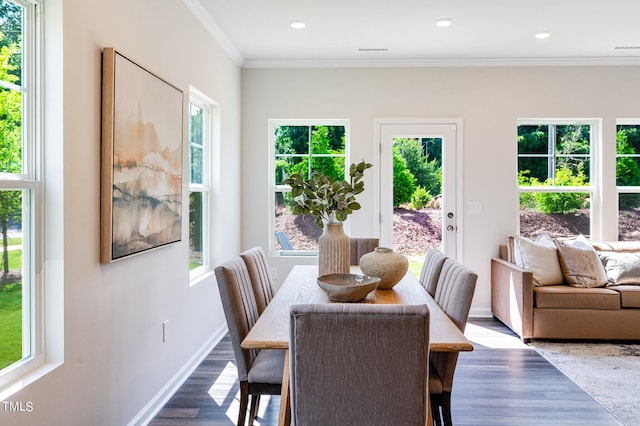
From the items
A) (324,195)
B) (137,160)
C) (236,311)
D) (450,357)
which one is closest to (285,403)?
(236,311)

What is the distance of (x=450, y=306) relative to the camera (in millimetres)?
2121

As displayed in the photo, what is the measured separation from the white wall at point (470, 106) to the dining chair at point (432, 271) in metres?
1.87

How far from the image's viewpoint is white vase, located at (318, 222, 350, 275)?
2.52 meters

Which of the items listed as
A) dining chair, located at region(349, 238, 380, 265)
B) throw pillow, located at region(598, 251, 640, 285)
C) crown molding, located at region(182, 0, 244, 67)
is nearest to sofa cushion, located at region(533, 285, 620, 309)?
throw pillow, located at region(598, 251, 640, 285)

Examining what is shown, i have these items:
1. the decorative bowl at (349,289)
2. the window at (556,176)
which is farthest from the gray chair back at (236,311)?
the window at (556,176)

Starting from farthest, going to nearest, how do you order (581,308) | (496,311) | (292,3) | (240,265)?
(496,311) < (581,308) < (292,3) < (240,265)

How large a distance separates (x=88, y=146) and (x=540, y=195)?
14.1 feet

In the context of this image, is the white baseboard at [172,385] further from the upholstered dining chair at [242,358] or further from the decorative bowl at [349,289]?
the decorative bowl at [349,289]

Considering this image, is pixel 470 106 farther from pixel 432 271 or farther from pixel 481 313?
pixel 432 271

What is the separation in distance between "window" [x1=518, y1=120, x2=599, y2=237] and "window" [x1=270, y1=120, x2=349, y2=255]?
6.23ft

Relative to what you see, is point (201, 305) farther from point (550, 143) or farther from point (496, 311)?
point (550, 143)

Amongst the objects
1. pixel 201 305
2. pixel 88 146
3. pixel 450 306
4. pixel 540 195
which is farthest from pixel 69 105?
pixel 540 195

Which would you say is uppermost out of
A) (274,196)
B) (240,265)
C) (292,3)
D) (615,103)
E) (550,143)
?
(292,3)

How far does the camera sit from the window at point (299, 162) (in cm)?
475
